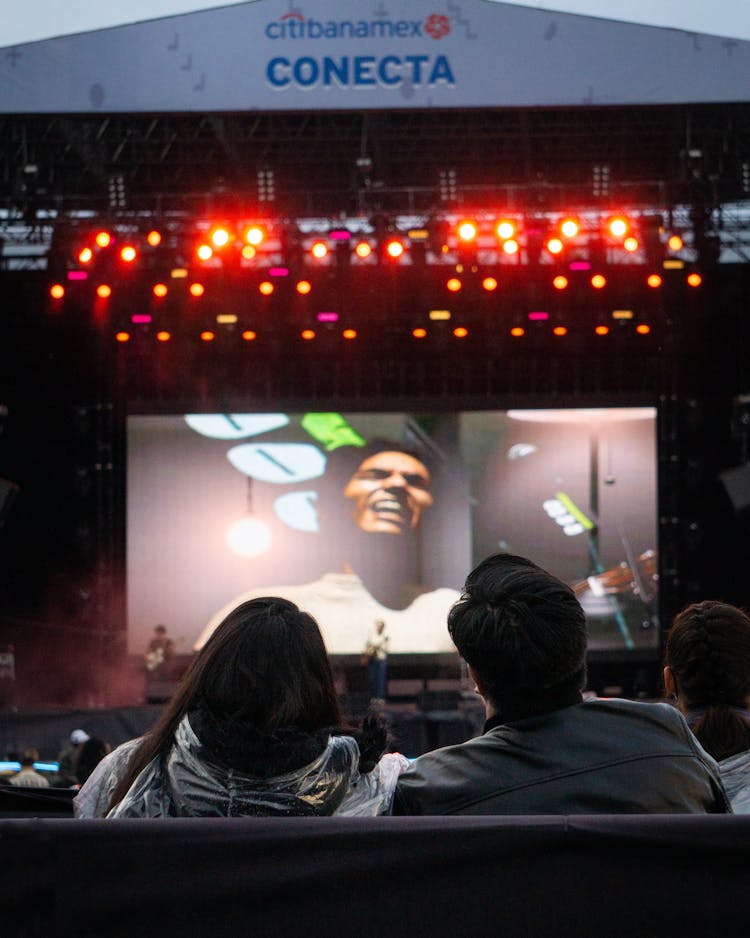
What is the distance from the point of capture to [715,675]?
2.30 m

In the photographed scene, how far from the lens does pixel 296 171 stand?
12.5 metres

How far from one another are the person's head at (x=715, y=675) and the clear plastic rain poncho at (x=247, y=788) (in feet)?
2.32

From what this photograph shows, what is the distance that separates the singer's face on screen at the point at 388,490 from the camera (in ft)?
47.0

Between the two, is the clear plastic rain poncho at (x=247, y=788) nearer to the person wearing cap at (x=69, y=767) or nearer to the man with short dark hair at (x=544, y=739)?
the man with short dark hair at (x=544, y=739)

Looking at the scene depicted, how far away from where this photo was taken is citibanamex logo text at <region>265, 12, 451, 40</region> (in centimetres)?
857

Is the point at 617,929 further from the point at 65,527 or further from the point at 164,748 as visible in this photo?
the point at 65,527

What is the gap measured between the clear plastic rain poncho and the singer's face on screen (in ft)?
40.8

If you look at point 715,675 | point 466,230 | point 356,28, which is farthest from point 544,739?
point 466,230

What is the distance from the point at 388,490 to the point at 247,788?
12613 mm

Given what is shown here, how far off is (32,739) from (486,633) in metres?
8.82

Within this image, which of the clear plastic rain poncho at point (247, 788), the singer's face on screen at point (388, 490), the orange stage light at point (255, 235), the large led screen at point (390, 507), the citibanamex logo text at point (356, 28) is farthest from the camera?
the singer's face on screen at point (388, 490)

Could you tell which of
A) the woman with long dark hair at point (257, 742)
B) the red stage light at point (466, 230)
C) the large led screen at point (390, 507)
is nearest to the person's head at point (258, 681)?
the woman with long dark hair at point (257, 742)

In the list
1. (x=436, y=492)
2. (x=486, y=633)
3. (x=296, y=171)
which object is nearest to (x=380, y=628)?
(x=436, y=492)

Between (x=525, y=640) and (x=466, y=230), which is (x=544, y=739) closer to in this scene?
(x=525, y=640)
